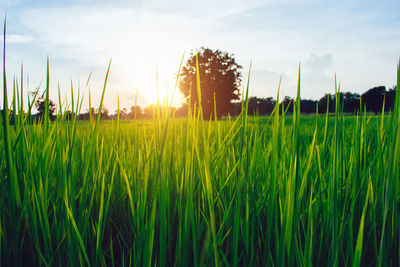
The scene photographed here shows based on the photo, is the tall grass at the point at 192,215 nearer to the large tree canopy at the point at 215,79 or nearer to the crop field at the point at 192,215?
the crop field at the point at 192,215

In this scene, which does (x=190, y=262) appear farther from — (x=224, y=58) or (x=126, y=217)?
(x=224, y=58)

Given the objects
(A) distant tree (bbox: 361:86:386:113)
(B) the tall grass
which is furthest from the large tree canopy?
(B) the tall grass

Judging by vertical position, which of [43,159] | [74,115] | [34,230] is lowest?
[34,230]

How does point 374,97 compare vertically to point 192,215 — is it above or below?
above

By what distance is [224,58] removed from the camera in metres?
25.1

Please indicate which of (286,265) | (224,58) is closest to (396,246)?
(286,265)

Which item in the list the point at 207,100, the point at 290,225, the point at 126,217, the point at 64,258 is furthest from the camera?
the point at 207,100

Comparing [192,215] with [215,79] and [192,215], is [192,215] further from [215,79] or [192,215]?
[215,79]

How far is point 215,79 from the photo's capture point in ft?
79.7

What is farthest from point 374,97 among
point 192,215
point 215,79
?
point 192,215

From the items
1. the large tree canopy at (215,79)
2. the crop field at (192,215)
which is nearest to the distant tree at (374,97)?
the large tree canopy at (215,79)

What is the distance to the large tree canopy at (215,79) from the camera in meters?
23.9

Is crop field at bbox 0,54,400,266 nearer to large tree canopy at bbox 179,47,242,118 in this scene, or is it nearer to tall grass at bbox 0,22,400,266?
tall grass at bbox 0,22,400,266

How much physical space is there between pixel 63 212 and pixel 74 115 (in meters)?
0.22
